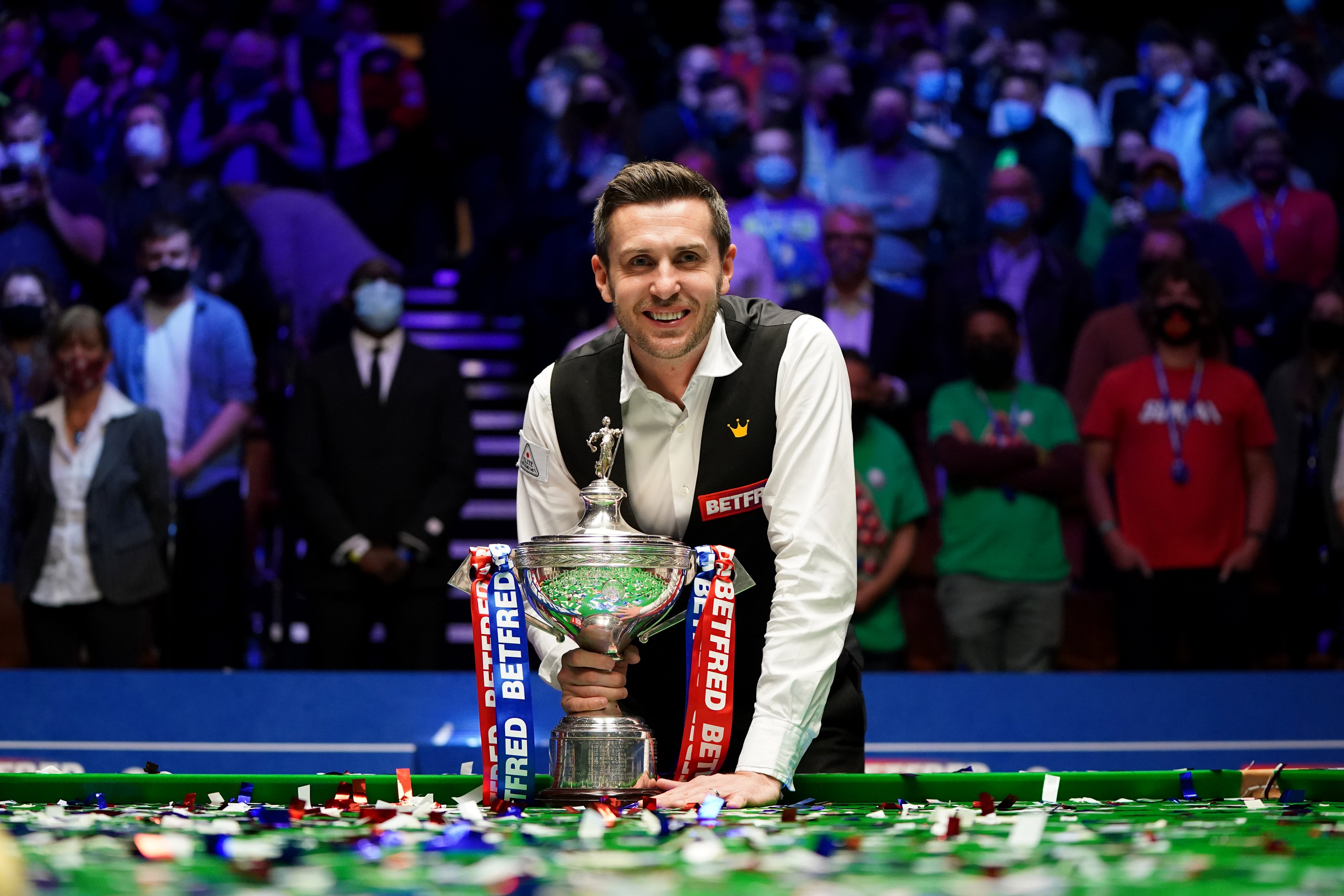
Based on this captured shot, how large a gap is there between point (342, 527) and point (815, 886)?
4.62 metres

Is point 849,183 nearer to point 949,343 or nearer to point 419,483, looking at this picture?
point 949,343

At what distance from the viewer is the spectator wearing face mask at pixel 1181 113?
7.47 metres

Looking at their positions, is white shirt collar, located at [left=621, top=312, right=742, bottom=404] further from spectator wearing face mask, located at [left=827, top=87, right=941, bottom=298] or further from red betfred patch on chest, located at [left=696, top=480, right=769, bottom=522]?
spectator wearing face mask, located at [left=827, top=87, right=941, bottom=298]

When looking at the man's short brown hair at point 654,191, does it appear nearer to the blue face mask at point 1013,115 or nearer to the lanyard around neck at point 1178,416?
the lanyard around neck at point 1178,416

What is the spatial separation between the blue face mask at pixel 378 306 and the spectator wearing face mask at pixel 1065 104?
11.7 feet

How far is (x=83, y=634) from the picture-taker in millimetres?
5676

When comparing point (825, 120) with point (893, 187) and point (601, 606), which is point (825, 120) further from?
point (601, 606)

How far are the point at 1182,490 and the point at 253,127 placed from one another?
15.8 ft

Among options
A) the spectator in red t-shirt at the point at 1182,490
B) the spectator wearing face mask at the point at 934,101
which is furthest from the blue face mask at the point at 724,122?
the spectator in red t-shirt at the point at 1182,490

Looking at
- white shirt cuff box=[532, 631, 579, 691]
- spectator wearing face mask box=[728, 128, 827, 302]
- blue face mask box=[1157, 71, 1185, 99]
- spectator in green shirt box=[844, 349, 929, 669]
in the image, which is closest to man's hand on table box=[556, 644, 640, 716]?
white shirt cuff box=[532, 631, 579, 691]

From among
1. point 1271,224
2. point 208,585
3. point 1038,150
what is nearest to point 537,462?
point 208,585

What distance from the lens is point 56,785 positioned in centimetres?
215

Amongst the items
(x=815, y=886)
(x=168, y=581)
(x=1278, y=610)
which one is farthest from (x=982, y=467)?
(x=815, y=886)

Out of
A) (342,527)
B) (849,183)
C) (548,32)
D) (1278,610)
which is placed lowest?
(1278,610)
